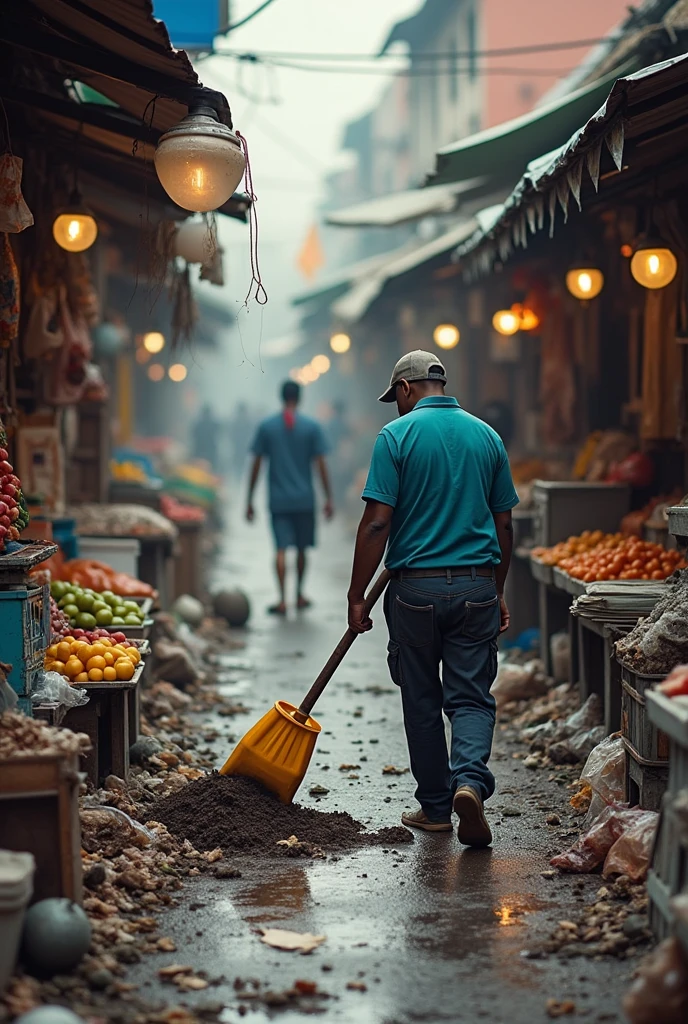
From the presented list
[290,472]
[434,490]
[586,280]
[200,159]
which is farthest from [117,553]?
[434,490]

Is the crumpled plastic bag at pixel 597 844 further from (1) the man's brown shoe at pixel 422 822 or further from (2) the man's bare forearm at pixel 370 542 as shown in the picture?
(2) the man's bare forearm at pixel 370 542

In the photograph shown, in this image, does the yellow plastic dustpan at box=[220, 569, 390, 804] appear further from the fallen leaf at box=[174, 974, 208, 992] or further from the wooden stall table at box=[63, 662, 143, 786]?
the fallen leaf at box=[174, 974, 208, 992]

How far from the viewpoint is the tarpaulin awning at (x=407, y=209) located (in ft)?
52.2

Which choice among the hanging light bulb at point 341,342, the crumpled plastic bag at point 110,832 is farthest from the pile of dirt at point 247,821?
the hanging light bulb at point 341,342

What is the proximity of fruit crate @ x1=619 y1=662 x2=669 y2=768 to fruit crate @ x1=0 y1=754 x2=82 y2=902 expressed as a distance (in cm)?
246

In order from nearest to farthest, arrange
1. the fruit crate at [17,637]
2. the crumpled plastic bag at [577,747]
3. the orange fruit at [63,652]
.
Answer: the fruit crate at [17,637], the orange fruit at [63,652], the crumpled plastic bag at [577,747]

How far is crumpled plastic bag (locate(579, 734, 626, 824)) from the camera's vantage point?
6.29 metres

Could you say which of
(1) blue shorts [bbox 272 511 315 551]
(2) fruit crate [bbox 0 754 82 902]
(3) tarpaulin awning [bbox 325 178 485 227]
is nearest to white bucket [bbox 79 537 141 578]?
(1) blue shorts [bbox 272 511 315 551]

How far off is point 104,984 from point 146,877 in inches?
42.4

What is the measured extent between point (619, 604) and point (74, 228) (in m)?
4.52

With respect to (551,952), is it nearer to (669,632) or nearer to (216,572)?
(669,632)

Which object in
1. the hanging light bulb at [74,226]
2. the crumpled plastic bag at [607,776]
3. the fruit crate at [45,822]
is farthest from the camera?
the hanging light bulb at [74,226]

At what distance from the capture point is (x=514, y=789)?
23.9 feet

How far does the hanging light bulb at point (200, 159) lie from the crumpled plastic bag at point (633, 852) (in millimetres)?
3573
